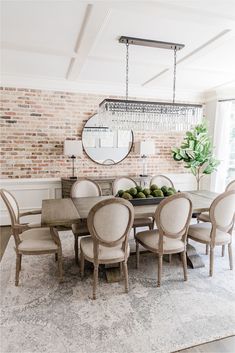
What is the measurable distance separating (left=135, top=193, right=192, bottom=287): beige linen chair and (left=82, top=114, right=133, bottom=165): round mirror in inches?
88.8

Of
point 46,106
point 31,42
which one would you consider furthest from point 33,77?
point 31,42

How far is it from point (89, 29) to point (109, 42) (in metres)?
0.37

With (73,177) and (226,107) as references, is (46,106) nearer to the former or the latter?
(73,177)

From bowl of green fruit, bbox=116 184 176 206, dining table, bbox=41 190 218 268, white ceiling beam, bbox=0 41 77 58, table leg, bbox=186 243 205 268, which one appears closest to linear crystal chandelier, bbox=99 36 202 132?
white ceiling beam, bbox=0 41 77 58

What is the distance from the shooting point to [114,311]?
2223mm

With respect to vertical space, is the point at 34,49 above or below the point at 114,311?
above

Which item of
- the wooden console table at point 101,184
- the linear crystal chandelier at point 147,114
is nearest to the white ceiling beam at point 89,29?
the linear crystal chandelier at point 147,114

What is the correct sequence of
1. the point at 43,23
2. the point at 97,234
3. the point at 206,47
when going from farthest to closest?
the point at 206,47, the point at 97,234, the point at 43,23

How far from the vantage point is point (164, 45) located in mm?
2592

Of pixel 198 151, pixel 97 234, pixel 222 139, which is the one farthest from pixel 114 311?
pixel 222 139

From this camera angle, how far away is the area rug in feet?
6.14

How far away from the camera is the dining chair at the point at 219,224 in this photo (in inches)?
108

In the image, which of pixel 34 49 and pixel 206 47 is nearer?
pixel 206 47

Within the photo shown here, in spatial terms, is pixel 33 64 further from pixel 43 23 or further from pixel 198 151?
pixel 198 151
